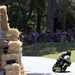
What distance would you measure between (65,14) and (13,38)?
41.2 m

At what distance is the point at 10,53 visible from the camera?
509 cm

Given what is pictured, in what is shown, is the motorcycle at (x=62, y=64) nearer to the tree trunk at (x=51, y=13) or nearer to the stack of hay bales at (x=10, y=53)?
the stack of hay bales at (x=10, y=53)

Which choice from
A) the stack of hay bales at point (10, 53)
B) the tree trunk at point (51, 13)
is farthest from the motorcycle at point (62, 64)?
the tree trunk at point (51, 13)

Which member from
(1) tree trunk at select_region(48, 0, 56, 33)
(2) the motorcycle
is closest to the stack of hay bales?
(2) the motorcycle

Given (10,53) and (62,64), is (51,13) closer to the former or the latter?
(62,64)

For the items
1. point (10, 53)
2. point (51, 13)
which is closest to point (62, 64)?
point (10, 53)

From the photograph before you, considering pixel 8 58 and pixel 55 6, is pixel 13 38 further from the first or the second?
pixel 55 6

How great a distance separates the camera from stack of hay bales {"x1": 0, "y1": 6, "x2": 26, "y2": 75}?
5.02 m

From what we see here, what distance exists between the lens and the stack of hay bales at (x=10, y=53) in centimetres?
502

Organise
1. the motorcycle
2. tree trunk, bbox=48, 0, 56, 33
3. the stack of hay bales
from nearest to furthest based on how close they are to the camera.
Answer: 1. the stack of hay bales
2. the motorcycle
3. tree trunk, bbox=48, 0, 56, 33

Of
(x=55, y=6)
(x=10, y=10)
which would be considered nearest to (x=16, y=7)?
(x=10, y=10)

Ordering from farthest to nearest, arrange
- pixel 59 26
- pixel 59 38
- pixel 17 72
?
pixel 59 26, pixel 59 38, pixel 17 72

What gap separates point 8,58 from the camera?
5.10 m

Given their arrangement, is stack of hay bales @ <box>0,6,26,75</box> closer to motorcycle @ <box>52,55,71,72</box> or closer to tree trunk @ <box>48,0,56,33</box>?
motorcycle @ <box>52,55,71,72</box>
